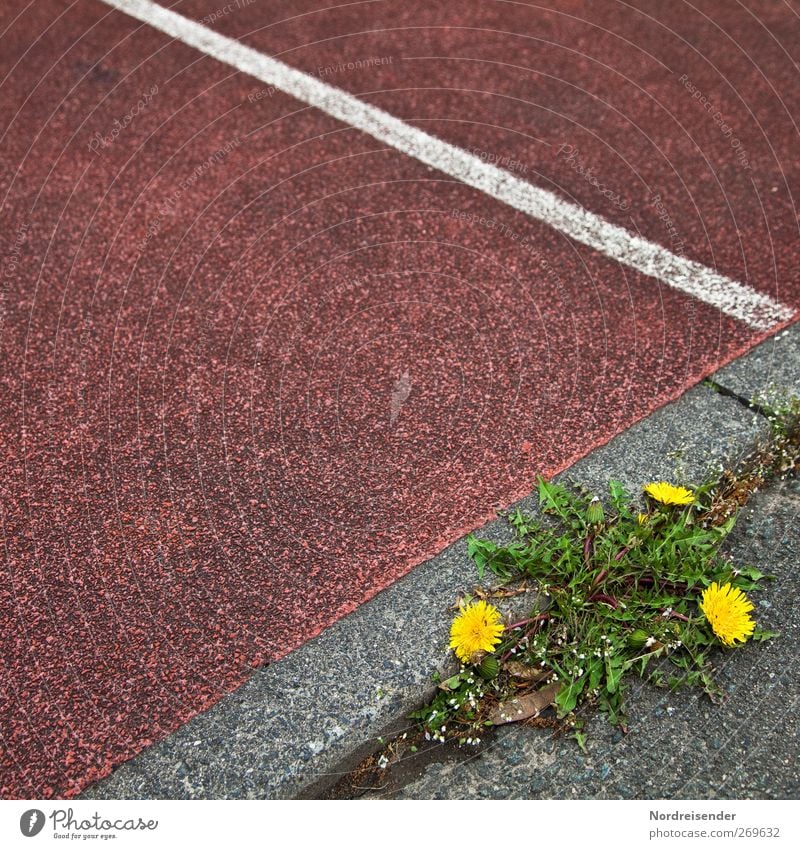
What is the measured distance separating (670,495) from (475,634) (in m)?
0.64

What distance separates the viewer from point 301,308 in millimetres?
3211

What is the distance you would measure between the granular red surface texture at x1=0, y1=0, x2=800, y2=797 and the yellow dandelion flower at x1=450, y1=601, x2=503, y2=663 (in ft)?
0.91

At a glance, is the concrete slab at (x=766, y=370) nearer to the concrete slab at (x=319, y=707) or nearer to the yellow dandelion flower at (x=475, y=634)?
the concrete slab at (x=319, y=707)

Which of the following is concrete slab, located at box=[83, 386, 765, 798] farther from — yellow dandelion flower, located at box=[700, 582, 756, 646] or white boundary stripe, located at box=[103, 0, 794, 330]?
white boundary stripe, located at box=[103, 0, 794, 330]

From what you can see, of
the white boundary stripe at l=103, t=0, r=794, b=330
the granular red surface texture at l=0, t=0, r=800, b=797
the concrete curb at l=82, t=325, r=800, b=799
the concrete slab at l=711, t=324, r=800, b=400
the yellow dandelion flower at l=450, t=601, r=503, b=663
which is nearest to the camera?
the concrete curb at l=82, t=325, r=800, b=799

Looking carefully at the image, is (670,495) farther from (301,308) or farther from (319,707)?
(301,308)

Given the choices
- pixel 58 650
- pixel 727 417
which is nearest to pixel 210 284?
pixel 58 650

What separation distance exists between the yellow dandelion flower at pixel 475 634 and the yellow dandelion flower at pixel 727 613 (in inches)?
19.2

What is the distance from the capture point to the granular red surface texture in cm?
238

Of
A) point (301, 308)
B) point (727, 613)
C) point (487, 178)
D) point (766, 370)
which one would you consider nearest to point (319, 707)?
point (727, 613)

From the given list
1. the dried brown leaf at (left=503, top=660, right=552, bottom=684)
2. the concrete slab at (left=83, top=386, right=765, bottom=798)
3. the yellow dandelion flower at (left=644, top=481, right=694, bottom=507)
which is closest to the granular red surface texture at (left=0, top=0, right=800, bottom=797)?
the concrete slab at (left=83, top=386, right=765, bottom=798)

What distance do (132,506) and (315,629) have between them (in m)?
0.67

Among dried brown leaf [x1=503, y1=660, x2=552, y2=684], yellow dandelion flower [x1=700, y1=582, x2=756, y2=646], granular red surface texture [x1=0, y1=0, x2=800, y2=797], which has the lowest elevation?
yellow dandelion flower [x1=700, y1=582, x2=756, y2=646]
